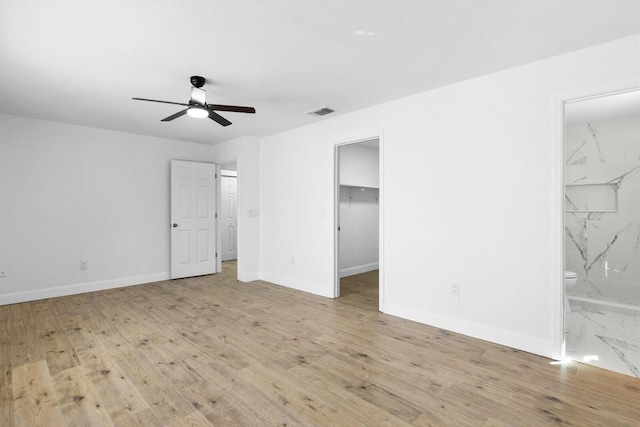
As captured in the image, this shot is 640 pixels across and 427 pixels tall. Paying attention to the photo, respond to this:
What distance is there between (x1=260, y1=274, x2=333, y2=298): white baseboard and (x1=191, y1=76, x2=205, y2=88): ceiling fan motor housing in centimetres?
300

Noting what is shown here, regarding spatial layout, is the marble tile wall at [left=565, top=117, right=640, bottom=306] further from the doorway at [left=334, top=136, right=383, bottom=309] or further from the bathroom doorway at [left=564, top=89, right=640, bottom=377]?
the doorway at [left=334, top=136, right=383, bottom=309]

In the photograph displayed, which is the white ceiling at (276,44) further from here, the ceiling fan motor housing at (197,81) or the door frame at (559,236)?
the door frame at (559,236)

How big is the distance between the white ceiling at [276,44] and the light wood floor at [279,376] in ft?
8.16

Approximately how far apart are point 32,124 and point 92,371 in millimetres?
3856

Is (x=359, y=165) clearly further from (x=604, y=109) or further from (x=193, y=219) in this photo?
(x=604, y=109)

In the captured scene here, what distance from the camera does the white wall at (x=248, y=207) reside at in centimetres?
553

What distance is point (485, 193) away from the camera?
3.04 m

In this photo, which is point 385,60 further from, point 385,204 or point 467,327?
point 467,327

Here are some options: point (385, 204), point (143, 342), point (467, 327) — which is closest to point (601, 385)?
point (467, 327)

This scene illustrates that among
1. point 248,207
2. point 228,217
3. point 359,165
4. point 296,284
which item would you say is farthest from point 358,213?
point 228,217

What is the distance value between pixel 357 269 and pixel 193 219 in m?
3.20

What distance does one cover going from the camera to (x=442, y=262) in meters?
3.34

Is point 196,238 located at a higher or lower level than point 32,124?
lower

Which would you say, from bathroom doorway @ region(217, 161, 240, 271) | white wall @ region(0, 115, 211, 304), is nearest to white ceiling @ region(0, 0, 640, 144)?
white wall @ region(0, 115, 211, 304)
